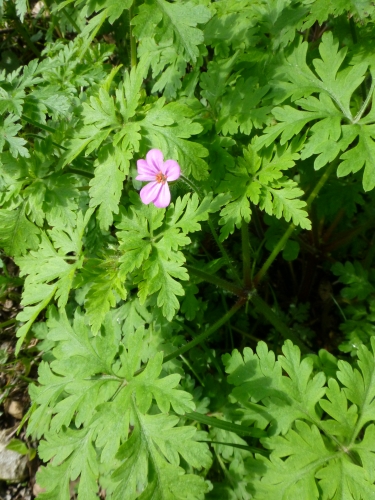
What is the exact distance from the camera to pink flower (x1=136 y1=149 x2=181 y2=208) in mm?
1876

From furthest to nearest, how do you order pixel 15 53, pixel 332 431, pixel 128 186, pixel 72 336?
pixel 15 53, pixel 128 186, pixel 72 336, pixel 332 431

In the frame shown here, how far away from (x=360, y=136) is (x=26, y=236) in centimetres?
167

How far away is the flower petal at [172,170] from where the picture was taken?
1.86m

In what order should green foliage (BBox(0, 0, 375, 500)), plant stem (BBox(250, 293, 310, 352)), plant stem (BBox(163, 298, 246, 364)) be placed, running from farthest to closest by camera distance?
plant stem (BBox(250, 293, 310, 352)) → plant stem (BBox(163, 298, 246, 364)) → green foliage (BBox(0, 0, 375, 500))

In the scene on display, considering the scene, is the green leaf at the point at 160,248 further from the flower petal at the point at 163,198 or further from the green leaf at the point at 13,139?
the green leaf at the point at 13,139

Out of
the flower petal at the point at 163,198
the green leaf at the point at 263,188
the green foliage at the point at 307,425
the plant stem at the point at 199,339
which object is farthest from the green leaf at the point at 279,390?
the flower petal at the point at 163,198

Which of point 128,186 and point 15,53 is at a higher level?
point 15,53

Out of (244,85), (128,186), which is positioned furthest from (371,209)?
(128,186)

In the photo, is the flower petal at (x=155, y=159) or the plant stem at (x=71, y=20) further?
the plant stem at (x=71, y=20)

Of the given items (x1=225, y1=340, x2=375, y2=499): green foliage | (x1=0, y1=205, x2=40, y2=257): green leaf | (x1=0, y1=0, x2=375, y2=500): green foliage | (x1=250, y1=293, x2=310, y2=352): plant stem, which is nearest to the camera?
(x1=225, y1=340, x2=375, y2=499): green foliage

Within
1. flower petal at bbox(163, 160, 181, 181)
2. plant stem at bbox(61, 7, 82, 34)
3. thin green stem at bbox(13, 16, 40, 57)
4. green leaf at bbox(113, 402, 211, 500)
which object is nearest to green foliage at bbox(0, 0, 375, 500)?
green leaf at bbox(113, 402, 211, 500)

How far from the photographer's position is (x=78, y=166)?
242cm

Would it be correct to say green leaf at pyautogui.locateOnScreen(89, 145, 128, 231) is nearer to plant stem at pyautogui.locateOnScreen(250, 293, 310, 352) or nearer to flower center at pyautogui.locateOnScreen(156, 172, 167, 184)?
flower center at pyautogui.locateOnScreen(156, 172, 167, 184)

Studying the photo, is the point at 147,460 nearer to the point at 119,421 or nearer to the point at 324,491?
the point at 119,421
